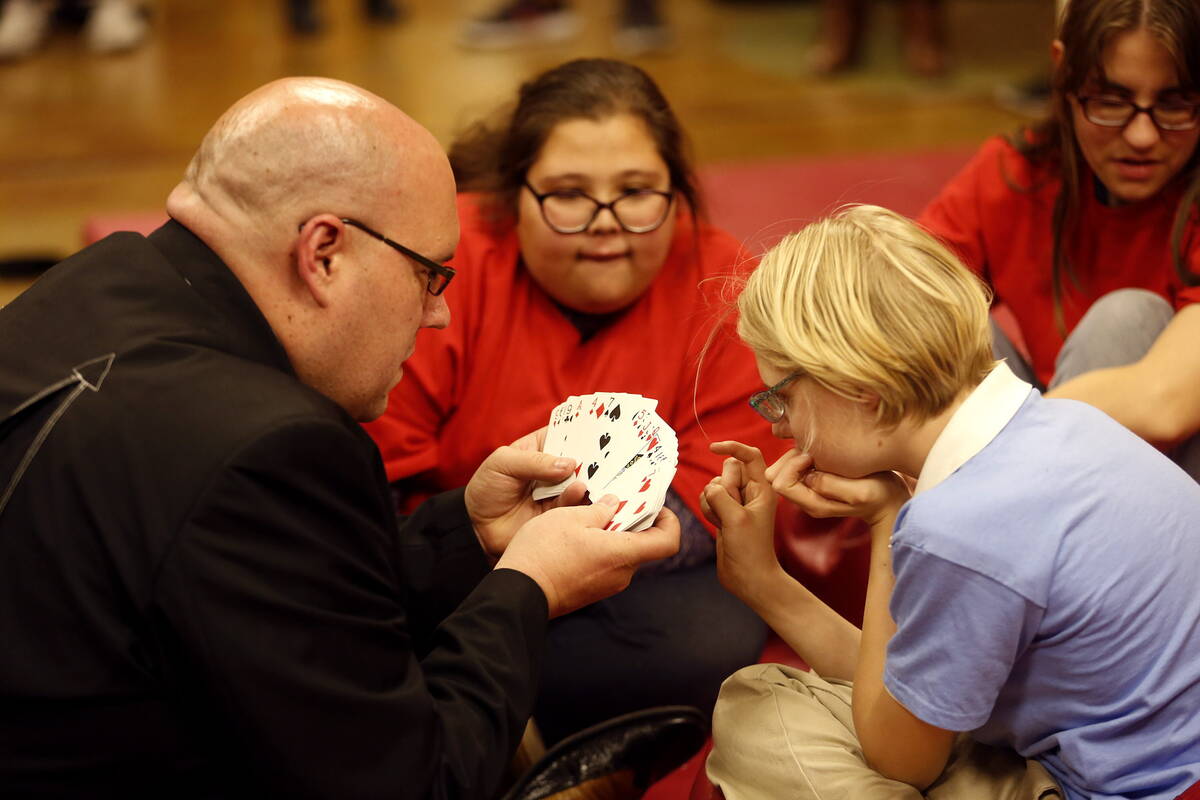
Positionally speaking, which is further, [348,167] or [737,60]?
[737,60]

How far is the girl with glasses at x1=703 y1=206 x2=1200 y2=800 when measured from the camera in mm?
1434

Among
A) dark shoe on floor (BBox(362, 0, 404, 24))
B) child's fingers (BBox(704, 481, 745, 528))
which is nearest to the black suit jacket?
child's fingers (BBox(704, 481, 745, 528))

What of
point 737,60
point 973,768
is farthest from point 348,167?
point 737,60

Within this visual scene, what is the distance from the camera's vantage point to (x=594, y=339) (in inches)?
92.2

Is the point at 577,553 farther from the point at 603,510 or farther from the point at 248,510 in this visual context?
the point at 248,510

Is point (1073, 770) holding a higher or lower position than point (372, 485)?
lower

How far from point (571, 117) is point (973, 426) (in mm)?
1013

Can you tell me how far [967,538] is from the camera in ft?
4.64

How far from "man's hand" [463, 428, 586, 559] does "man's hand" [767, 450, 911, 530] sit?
1.01 feet

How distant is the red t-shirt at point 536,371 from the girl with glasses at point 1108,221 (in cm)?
52

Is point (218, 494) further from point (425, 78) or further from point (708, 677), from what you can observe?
point (425, 78)

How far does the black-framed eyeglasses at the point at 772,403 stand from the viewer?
62.4 inches

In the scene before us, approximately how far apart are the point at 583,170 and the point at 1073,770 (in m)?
1.19

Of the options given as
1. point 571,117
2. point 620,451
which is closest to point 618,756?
point 620,451
